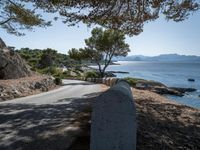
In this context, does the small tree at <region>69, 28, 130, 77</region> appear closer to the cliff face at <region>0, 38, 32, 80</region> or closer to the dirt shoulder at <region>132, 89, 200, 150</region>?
the cliff face at <region>0, 38, 32, 80</region>

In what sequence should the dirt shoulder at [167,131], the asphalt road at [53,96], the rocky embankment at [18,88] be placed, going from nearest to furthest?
1. the dirt shoulder at [167,131]
2. the asphalt road at [53,96]
3. the rocky embankment at [18,88]

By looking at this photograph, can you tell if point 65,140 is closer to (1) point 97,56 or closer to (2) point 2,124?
(2) point 2,124

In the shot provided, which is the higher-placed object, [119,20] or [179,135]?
[119,20]

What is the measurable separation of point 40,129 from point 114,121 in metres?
4.24

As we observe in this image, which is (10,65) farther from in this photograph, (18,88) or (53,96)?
(53,96)

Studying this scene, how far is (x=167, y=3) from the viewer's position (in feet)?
50.5

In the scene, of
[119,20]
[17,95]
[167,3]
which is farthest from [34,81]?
[167,3]

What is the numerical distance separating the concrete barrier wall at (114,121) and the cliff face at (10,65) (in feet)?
64.9

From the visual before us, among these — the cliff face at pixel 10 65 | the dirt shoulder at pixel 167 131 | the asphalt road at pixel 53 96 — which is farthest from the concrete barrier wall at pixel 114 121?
the cliff face at pixel 10 65

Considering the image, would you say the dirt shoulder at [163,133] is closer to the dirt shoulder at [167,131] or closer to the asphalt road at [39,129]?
the dirt shoulder at [167,131]

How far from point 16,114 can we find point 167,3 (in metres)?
8.82

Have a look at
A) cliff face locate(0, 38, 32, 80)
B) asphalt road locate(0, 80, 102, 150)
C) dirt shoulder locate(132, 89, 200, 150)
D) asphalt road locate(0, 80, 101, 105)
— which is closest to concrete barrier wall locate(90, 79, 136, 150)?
dirt shoulder locate(132, 89, 200, 150)

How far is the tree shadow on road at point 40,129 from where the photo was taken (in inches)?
291

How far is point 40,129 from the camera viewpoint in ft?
29.4
